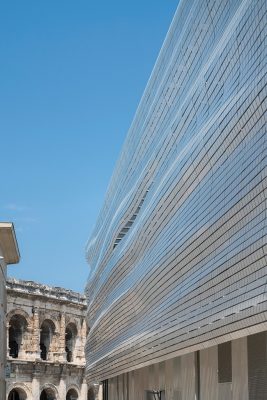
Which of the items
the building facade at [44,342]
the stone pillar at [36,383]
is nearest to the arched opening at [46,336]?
the building facade at [44,342]

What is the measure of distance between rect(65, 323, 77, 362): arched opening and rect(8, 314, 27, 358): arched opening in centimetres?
547

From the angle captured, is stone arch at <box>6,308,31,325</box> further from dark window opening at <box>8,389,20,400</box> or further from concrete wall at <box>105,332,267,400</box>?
concrete wall at <box>105,332,267,400</box>

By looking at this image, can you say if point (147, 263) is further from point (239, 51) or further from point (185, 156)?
point (239, 51)

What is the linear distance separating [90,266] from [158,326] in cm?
2788

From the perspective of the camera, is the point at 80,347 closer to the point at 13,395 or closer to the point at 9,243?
the point at 13,395

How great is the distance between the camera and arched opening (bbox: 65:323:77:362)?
59.4 meters

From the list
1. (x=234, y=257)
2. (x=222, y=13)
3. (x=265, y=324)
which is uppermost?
(x=222, y=13)

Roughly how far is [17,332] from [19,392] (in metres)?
3.91

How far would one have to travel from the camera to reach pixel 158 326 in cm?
2614

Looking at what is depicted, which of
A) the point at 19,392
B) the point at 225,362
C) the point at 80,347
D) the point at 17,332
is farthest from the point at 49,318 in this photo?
the point at 225,362

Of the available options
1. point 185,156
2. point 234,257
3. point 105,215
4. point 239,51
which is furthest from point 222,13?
point 105,215

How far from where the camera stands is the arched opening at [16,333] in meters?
54.2

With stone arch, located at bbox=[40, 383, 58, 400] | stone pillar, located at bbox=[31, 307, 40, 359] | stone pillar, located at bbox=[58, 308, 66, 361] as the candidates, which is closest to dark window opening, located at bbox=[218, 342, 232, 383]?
stone pillar, located at bbox=[31, 307, 40, 359]

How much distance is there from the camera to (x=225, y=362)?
21.5 m
